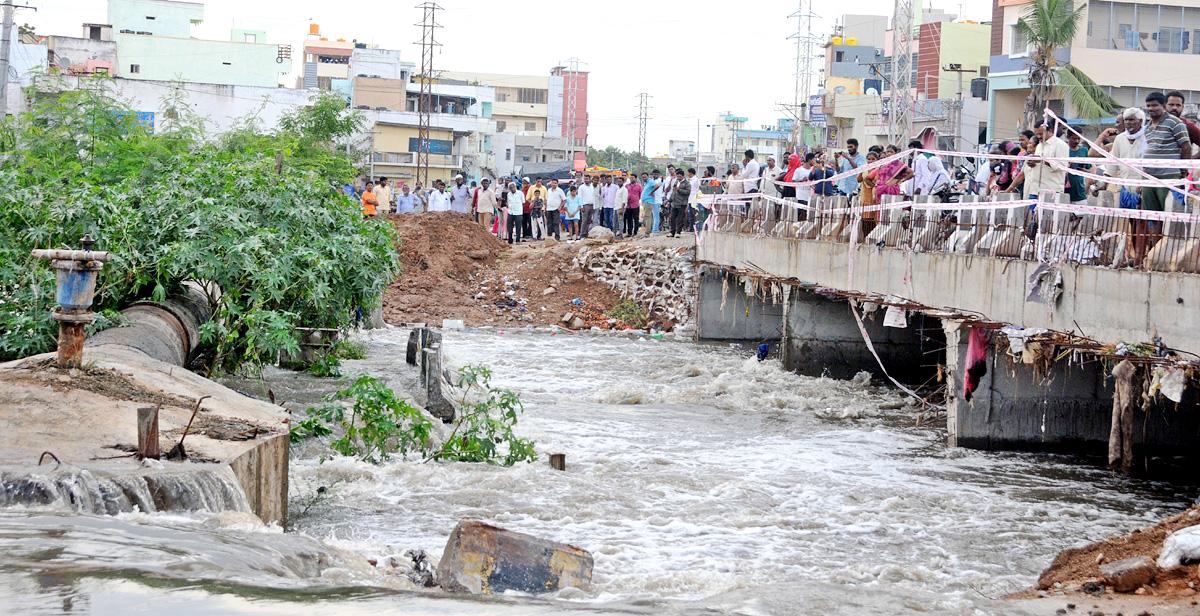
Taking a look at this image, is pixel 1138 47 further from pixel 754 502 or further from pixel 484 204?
pixel 754 502

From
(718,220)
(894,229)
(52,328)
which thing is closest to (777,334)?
(718,220)

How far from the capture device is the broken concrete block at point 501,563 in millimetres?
5949

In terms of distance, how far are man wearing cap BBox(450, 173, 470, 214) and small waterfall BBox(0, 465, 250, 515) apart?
87.3 ft

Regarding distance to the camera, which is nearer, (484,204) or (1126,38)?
(484,204)

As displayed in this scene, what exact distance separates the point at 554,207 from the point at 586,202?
107cm

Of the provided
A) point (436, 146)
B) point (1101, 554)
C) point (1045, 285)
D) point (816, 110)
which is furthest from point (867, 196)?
point (436, 146)

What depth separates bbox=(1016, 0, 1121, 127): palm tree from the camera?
31.2 m

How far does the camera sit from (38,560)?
4.66 meters

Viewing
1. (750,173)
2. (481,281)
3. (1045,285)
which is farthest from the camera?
(481,281)

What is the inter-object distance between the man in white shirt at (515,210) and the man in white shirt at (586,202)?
1906mm

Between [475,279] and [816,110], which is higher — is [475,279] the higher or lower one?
the lower one

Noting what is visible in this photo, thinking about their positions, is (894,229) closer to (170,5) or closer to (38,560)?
(38,560)

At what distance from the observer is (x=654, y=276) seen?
1018 inches

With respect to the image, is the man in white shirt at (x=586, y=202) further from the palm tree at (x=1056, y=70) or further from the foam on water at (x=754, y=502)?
the foam on water at (x=754, y=502)
